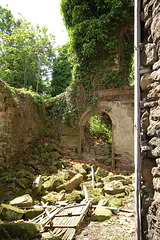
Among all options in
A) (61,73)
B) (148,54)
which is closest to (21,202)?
(148,54)

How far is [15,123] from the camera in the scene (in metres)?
6.48

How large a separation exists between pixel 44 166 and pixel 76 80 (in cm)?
487

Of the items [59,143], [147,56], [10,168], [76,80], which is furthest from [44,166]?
[147,56]

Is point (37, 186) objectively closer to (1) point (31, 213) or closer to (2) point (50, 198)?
(2) point (50, 198)

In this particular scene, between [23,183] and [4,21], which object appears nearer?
[23,183]

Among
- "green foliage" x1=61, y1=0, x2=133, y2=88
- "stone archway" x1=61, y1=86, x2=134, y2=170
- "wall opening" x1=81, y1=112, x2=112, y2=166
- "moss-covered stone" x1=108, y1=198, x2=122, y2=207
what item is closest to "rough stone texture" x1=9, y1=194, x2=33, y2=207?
"moss-covered stone" x1=108, y1=198, x2=122, y2=207

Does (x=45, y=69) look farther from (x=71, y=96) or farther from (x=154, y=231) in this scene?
(x=154, y=231)

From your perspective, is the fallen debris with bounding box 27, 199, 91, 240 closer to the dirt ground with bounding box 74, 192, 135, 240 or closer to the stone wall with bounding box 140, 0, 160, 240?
the dirt ground with bounding box 74, 192, 135, 240

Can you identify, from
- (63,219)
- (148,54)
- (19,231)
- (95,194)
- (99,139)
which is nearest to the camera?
(148,54)

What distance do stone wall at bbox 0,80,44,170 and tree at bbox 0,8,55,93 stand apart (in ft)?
24.3

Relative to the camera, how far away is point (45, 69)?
18250mm

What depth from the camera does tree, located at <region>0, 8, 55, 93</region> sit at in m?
13.9

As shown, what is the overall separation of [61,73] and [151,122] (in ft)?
54.6

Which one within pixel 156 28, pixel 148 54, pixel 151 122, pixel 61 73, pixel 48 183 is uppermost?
pixel 61 73
